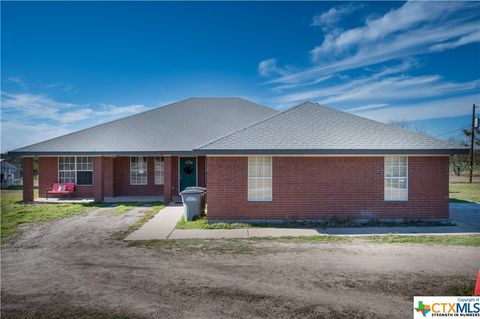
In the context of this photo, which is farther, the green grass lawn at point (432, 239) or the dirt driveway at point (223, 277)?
the green grass lawn at point (432, 239)

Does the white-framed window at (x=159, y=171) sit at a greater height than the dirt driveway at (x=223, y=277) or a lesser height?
greater

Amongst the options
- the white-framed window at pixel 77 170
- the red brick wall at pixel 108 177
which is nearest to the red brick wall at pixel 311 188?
the red brick wall at pixel 108 177

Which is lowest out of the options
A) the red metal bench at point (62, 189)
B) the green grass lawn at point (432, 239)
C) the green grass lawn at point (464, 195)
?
the green grass lawn at point (464, 195)

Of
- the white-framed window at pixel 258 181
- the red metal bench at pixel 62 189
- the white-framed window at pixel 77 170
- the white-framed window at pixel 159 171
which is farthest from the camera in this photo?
the white-framed window at pixel 159 171

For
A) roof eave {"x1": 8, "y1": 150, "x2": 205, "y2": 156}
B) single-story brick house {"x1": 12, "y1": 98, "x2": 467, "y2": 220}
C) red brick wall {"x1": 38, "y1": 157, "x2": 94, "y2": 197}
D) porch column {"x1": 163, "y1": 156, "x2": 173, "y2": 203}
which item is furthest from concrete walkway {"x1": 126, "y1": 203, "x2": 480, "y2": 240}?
red brick wall {"x1": 38, "y1": 157, "x2": 94, "y2": 197}

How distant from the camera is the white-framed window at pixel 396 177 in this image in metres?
12.8

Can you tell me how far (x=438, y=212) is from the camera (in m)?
12.7

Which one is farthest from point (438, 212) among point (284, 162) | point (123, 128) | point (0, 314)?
point (123, 128)

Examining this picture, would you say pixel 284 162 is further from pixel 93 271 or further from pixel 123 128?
pixel 123 128

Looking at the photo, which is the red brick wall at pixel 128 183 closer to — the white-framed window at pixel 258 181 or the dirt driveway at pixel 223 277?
the white-framed window at pixel 258 181

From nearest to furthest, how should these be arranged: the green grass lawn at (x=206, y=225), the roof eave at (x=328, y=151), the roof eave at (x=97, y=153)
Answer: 1. the green grass lawn at (x=206, y=225)
2. the roof eave at (x=328, y=151)
3. the roof eave at (x=97, y=153)

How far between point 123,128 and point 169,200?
6818 millimetres

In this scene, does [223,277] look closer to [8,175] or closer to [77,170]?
[77,170]

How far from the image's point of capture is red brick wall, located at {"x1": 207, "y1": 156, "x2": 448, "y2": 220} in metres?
12.6
